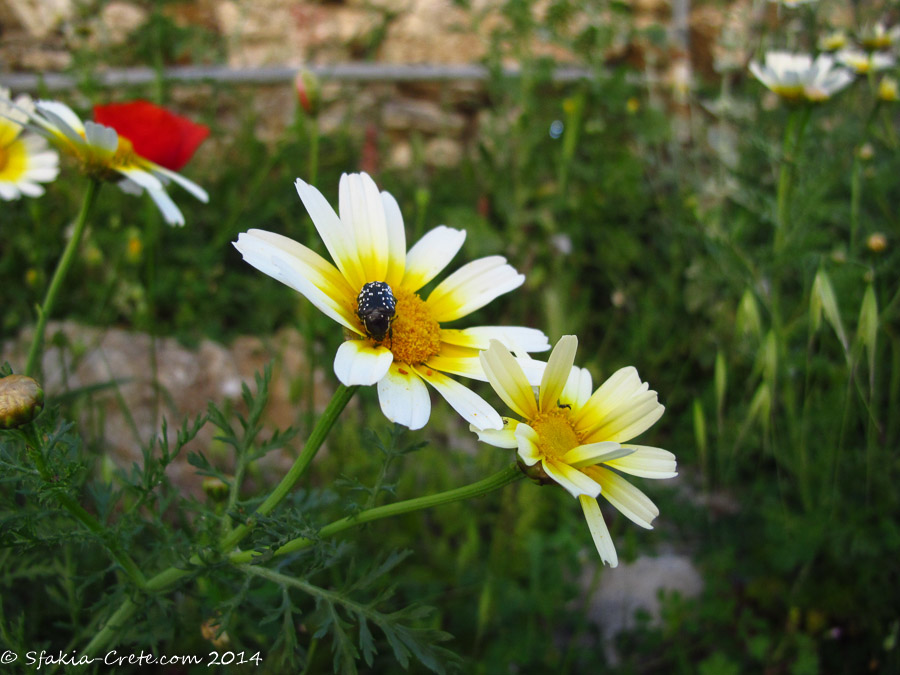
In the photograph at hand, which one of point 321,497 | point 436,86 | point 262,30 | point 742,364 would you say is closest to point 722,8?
point 436,86

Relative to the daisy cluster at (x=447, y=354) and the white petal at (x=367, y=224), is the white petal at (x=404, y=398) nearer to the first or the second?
the daisy cluster at (x=447, y=354)

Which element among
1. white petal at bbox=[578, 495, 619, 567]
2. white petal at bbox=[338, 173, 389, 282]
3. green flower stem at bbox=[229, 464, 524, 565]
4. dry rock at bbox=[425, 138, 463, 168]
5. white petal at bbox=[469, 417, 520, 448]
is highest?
dry rock at bbox=[425, 138, 463, 168]

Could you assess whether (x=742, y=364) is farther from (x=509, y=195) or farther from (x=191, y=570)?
(x=191, y=570)

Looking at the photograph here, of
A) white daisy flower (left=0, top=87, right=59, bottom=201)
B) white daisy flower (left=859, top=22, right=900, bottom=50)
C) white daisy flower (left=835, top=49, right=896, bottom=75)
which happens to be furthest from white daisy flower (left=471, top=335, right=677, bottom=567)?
white daisy flower (left=859, top=22, right=900, bottom=50)

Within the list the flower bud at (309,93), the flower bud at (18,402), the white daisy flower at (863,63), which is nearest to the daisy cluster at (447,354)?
the flower bud at (18,402)

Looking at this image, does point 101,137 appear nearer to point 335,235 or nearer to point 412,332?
point 335,235

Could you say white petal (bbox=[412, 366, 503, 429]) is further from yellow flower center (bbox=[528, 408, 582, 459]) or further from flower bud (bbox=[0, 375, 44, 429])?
flower bud (bbox=[0, 375, 44, 429])
